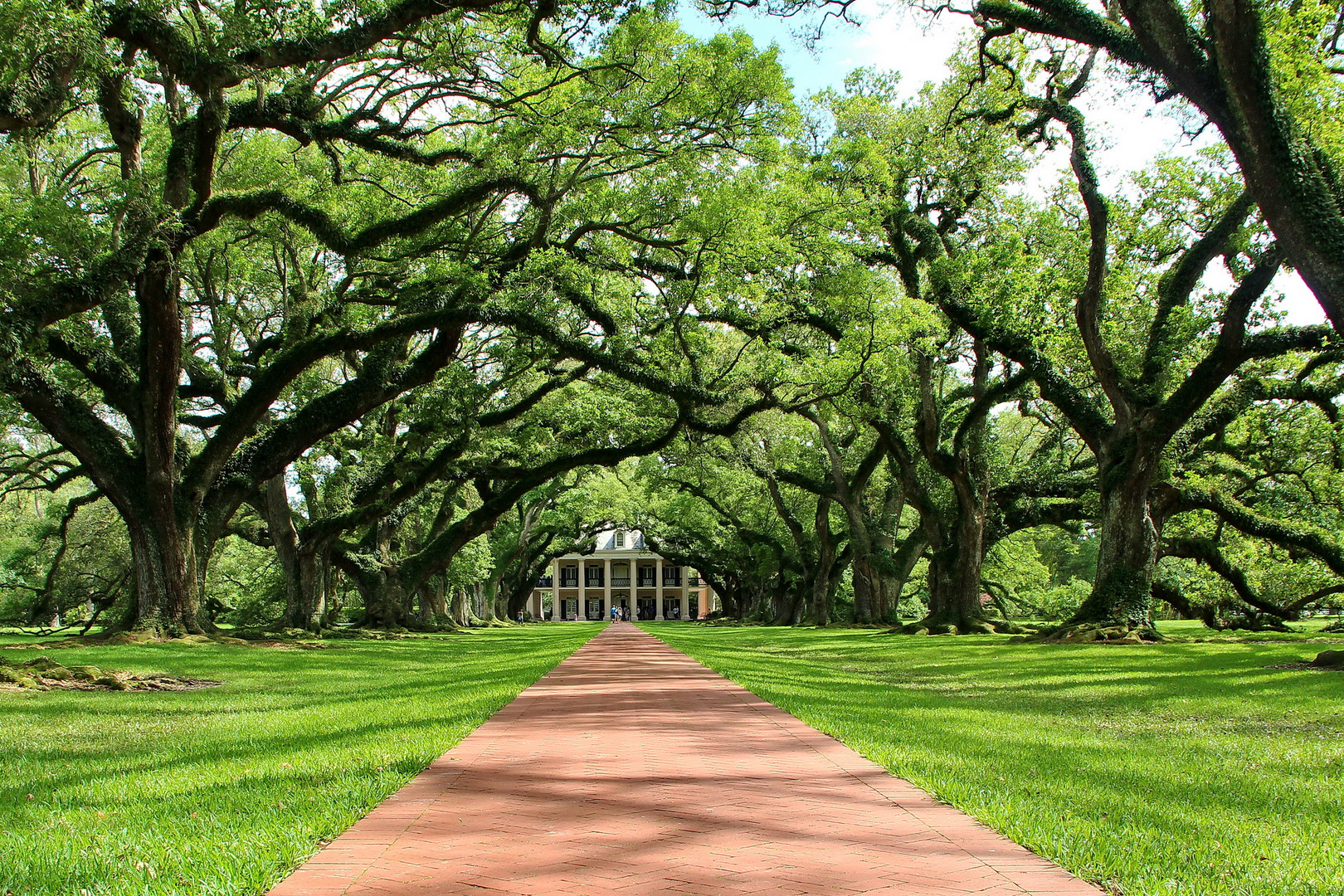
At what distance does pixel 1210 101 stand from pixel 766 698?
23.6 ft

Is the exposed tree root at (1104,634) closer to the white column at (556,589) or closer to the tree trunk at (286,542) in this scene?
the tree trunk at (286,542)

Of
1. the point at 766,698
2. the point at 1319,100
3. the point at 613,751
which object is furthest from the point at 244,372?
the point at 1319,100

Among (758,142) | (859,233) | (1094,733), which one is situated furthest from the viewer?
(859,233)

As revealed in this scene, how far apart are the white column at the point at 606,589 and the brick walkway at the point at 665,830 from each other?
263ft

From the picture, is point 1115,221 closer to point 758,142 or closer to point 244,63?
point 758,142

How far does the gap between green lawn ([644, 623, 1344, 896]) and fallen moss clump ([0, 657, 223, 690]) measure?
6752 mm

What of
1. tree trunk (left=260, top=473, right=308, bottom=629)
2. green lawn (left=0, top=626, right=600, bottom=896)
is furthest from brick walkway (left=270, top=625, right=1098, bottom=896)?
tree trunk (left=260, top=473, right=308, bottom=629)

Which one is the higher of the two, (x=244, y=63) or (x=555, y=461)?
(x=244, y=63)

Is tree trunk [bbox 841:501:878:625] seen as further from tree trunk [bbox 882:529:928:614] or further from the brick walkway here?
the brick walkway

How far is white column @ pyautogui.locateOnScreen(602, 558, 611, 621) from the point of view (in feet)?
286

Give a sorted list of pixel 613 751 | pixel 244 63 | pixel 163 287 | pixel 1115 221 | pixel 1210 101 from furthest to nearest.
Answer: pixel 1115 221
pixel 163 287
pixel 244 63
pixel 1210 101
pixel 613 751

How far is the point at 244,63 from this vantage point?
1102 centimetres

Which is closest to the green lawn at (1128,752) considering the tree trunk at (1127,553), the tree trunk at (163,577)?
the tree trunk at (1127,553)

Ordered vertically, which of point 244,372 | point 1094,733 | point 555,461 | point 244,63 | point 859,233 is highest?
point 859,233
